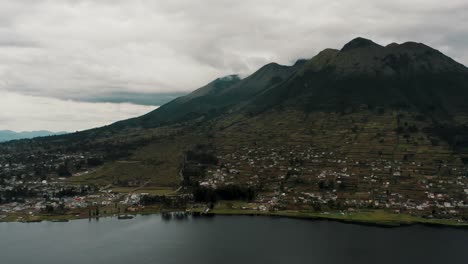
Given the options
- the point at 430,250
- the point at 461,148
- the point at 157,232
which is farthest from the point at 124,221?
the point at 461,148

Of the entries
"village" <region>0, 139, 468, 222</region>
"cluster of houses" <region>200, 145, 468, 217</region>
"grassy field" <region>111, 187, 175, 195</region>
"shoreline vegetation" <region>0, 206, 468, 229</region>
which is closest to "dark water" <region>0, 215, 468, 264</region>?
"shoreline vegetation" <region>0, 206, 468, 229</region>

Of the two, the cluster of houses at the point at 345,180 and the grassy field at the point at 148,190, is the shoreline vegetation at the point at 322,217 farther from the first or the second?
the grassy field at the point at 148,190

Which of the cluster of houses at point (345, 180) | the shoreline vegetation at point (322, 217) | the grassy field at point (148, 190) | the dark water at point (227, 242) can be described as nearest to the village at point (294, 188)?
the cluster of houses at point (345, 180)

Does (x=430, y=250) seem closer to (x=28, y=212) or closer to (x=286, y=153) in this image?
(x=286, y=153)

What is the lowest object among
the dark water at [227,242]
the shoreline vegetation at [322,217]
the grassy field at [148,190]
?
the dark water at [227,242]

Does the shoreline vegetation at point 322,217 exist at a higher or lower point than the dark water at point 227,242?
higher

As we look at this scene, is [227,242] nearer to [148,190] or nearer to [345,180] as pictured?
[345,180]

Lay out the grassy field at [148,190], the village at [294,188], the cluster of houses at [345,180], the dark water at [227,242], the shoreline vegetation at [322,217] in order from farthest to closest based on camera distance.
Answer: the grassy field at [148,190]
the village at [294,188]
the cluster of houses at [345,180]
the shoreline vegetation at [322,217]
the dark water at [227,242]
